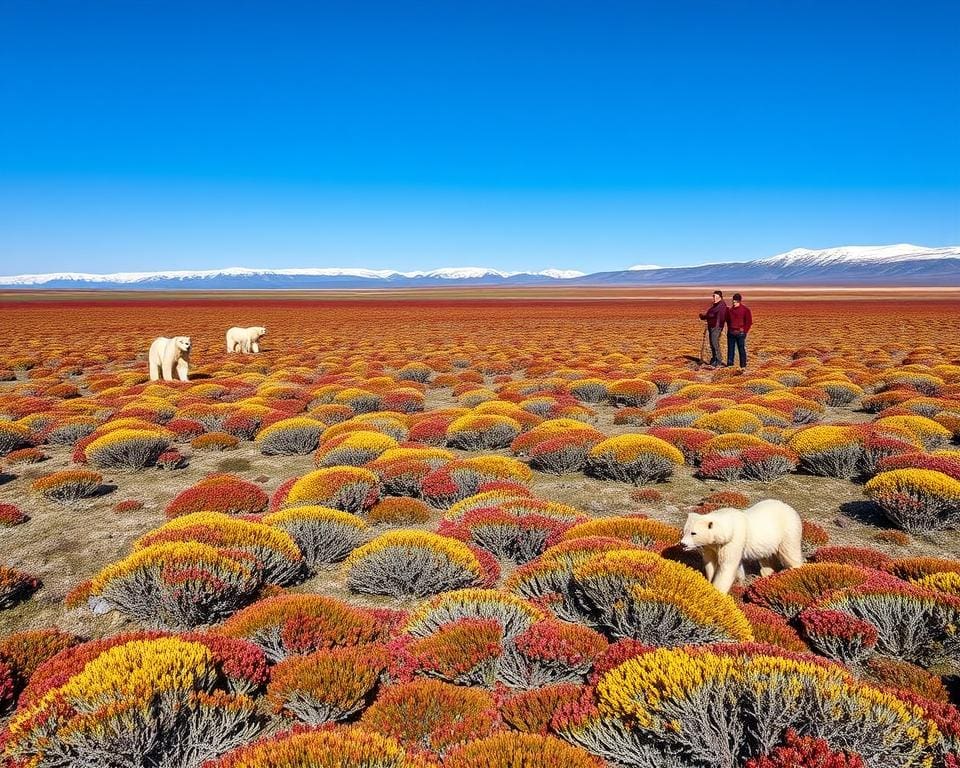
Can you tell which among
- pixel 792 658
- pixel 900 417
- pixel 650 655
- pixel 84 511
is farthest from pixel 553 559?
pixel 900 417

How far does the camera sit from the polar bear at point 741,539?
471 cm

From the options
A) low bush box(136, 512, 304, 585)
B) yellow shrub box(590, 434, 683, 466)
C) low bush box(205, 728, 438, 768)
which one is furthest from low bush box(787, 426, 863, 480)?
low bush box(205, 728, 438, 768)

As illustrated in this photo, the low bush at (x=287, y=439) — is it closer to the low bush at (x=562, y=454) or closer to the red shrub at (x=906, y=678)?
the low bush at (x=562, y=454)

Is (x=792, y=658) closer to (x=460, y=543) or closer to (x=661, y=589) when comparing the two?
(x=661, y=589)

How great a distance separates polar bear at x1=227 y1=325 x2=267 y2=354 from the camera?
28.4 meters

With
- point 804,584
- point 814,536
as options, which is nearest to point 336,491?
point 804,584

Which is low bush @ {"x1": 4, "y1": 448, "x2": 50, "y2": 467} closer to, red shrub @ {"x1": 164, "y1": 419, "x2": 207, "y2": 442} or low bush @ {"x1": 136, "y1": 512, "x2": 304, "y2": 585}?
red shrub @ {"x1": 164, "y1": 419, "x2": 207, "y2": 442}

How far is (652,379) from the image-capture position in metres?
18.7

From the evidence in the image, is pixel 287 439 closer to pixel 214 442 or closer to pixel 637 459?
pixel 214 442

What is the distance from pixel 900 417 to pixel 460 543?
10.4m

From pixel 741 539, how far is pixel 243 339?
2821 centimetres

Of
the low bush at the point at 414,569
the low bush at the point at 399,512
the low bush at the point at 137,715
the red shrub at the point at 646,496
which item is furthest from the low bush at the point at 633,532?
the low bush at the point at 137,715

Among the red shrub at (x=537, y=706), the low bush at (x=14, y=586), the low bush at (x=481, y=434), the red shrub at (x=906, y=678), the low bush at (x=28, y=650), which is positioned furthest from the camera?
the low bush at (x=481, y=434)

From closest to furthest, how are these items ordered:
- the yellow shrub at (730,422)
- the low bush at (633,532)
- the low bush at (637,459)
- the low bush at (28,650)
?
1. the low bush at (28,650)
2. the low bush at (633,532)
3. the low bush at (637,459)
4. the yellow shrub at (730,422)
